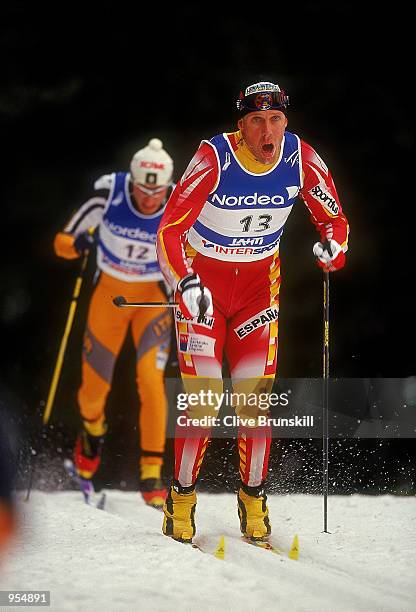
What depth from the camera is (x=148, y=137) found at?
3012mm

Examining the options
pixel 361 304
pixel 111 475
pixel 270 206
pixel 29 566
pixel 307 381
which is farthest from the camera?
pixel 111 475

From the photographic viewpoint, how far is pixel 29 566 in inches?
83.6

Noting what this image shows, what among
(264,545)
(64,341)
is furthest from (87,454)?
(264,545)

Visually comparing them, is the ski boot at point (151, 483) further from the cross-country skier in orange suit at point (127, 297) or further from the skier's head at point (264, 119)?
the skier's head at point (264, 119)

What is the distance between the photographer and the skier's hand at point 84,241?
3.02 meters

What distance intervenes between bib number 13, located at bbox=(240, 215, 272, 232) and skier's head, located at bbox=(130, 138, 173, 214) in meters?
0.62

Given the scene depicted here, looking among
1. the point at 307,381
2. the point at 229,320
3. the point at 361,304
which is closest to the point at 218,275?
the point at 229,320

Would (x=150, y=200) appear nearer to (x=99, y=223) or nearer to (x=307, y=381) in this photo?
(x=99, y=223)

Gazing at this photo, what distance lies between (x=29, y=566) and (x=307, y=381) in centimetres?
102

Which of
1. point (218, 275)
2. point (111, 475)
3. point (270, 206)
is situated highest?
point (270, 206)

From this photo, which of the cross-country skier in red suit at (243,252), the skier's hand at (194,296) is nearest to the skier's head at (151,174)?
the cross-country skier in red suit at (243,252)

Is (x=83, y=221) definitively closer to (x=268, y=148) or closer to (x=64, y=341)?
(x=64, y=341)

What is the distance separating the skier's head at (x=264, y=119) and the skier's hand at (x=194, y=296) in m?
0.41

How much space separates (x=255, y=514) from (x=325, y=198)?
36.5 inches
